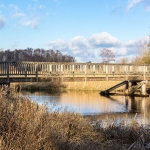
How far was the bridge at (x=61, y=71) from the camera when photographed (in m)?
28.9

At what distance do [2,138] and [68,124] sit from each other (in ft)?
16.4

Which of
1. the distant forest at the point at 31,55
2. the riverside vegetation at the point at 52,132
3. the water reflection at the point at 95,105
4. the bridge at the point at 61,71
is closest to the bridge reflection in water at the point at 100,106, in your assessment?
the water reflection at the point at 95,105

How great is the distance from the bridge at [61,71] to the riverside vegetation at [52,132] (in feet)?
53.1

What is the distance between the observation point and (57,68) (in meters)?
32.8

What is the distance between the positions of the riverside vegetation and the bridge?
16.2 m

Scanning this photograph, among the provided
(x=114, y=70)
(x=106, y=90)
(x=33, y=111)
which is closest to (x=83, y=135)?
(x=33, y=111)

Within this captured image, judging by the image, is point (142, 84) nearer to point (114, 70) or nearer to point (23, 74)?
point (114, 70)

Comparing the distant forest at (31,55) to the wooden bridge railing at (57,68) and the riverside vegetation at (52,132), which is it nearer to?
the wooden bridge railing at (57,68)

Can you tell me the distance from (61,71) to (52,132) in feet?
77.9

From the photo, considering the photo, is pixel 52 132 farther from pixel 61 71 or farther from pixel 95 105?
pixel 95 105

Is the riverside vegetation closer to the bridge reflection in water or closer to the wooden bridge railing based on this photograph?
the bridge reflection in water

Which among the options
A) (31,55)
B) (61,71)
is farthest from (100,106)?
(31,55)

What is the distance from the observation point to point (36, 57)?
16062cm

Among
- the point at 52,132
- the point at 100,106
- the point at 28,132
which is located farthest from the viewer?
the point at 100,106
